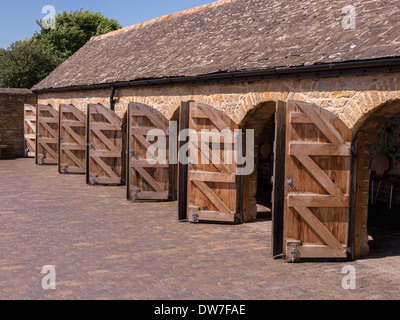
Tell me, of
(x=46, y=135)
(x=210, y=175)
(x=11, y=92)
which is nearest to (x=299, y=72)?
(x=210, y=175)

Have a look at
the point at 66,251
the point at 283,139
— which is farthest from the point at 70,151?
the point at 283,139

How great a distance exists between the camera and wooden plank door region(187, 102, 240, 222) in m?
9.26

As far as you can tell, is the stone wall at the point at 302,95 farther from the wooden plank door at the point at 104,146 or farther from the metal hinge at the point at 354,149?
the wooden plank door at the point at 104,146

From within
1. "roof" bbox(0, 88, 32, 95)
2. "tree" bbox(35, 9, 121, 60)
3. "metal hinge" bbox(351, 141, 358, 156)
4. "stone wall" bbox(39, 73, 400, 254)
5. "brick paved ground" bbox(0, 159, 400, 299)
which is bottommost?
"brick paved ground" bbox(0, 159, 400, 299)

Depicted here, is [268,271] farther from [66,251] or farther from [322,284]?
[66,251]

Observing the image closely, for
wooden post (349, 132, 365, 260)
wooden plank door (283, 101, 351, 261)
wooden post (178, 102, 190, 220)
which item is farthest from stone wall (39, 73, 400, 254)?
wooden post (178, 102, 190, 220)

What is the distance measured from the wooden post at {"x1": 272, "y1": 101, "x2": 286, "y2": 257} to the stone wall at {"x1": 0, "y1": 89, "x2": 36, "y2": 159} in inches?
638

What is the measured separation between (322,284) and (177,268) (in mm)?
1873

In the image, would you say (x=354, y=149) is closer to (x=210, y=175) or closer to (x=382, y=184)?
(x=210, y=175)

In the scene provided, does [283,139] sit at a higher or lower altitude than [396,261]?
higher

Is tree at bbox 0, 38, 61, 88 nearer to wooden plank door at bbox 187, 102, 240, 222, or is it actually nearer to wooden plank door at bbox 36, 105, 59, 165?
wooden plank door at bbox 36, 105, 59, 165

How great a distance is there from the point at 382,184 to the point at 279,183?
19.6ft

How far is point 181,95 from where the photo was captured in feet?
36.6

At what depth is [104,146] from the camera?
13641mm
